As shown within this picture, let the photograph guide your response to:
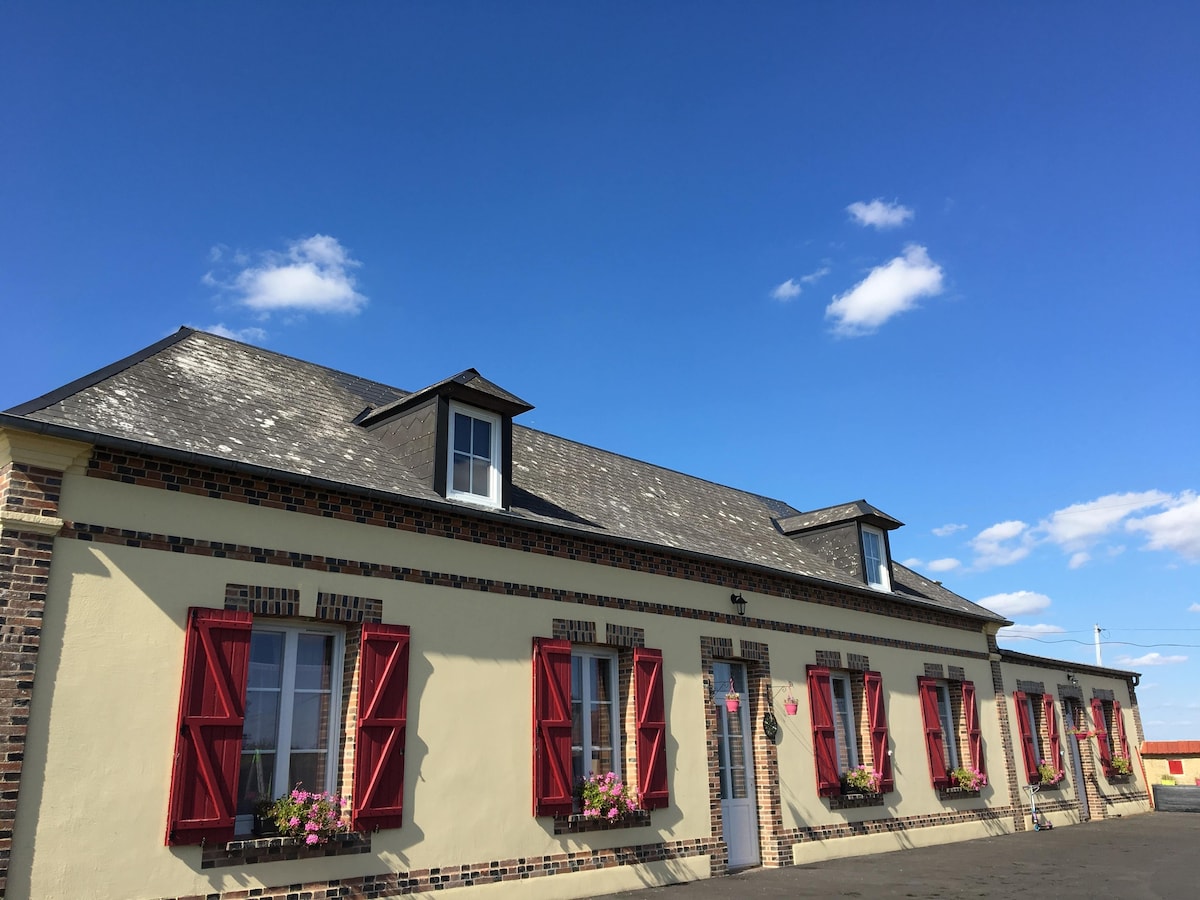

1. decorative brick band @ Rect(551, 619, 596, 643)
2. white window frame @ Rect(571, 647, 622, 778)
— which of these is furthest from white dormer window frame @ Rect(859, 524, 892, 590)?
decorative brick band @ Rect(551, 619, 596, 643)

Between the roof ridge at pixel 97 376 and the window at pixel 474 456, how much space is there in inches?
119

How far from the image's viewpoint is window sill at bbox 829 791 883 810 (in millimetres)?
12086

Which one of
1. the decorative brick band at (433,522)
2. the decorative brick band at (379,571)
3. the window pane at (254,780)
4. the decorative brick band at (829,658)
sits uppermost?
the decorative brick band at (433,522)

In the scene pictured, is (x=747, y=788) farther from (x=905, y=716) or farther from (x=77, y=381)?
(x=77, y=381)

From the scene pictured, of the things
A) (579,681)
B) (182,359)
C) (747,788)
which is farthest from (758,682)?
(182,359)

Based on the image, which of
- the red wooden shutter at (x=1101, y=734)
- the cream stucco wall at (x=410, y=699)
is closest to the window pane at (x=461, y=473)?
the cream stucco wall at (x=410, y=699)

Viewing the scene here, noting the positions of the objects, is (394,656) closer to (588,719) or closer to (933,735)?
(588,719)

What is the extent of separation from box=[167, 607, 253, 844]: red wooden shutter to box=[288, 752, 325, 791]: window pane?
0.59 metres

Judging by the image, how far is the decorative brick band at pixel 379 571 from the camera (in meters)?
6.82

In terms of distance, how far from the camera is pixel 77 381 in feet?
25.4

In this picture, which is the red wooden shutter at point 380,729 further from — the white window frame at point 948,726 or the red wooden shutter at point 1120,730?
the red wooden shutter at point 1120,730

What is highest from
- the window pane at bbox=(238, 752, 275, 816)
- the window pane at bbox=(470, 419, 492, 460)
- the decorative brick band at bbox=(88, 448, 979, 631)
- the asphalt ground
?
the window pane at bbox=(470, 419, 492, 460)

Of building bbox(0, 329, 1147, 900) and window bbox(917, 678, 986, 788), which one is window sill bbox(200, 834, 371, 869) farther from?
window bbox(917, 678, 986, 788)

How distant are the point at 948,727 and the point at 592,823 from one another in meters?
8.37
